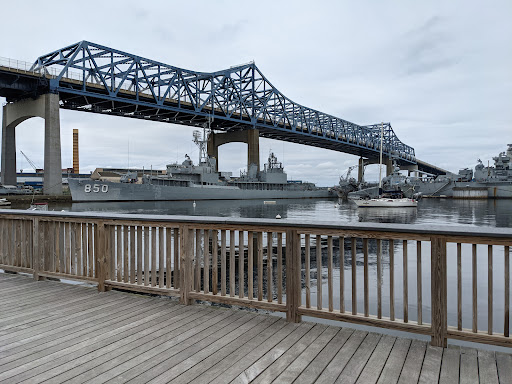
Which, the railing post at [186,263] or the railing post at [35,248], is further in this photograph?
the railing post at [35,248]

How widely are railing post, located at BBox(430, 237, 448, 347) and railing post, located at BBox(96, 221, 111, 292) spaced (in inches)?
147

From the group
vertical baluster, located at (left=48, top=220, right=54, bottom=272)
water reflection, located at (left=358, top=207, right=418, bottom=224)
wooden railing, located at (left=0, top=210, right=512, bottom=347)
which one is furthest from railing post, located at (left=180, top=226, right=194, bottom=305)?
water reflection, located at (left=358, top=207, right=418, bottom=224)

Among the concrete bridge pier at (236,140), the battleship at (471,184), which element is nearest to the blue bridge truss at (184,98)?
the concrete bridge pier at (236,140)

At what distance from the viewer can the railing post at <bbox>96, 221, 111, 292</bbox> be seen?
4.55m

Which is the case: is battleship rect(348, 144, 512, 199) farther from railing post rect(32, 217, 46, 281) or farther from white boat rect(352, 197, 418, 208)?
railing post rect(32, 217, 46, 281)

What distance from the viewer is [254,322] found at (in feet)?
11.9

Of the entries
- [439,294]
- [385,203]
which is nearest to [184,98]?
[385,203]

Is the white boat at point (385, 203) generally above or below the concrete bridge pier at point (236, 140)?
below

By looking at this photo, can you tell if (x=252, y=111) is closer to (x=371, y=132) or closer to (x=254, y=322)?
(x=371, y=132)

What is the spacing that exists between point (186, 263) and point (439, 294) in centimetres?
256

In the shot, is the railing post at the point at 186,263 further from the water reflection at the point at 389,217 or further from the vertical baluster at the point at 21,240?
the water reflection at the point at 389,217

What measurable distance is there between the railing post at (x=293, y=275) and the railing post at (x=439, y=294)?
1.21 m

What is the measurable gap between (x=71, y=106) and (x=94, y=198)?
17468 mm

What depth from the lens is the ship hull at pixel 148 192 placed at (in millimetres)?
44250
